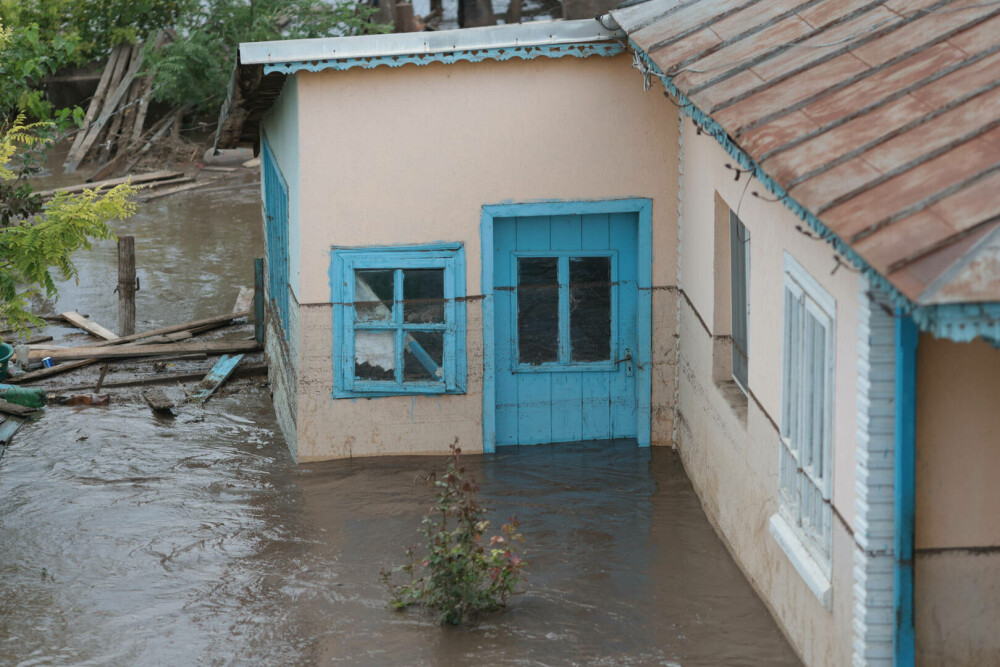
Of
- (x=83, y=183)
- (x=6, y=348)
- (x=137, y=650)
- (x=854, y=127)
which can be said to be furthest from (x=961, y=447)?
(x=83, y=183)

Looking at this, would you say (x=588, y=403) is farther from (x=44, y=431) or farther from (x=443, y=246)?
(x=44, y=431)

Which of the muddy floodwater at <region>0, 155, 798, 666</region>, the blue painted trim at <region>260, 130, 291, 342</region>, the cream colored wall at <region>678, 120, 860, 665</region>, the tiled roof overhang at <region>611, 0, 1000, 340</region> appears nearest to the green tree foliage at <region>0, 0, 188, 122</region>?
the blue painted trim at <region>260, 130, 291, 342</region>

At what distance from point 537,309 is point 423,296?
99 cm

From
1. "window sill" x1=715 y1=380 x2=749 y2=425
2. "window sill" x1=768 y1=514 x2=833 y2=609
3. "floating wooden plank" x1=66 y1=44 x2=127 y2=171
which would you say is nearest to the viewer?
"window sill" x1=768 y1=514 x2=833 y2=609

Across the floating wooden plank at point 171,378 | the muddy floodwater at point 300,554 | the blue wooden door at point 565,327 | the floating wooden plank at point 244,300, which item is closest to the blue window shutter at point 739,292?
the muddy floodwater at point 300,554

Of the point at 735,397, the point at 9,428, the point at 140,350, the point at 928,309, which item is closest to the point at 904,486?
the point at 928,309

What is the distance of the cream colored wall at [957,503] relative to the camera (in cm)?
521

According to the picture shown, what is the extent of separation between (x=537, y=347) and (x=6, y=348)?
598 centimetres

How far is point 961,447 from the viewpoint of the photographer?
526cm

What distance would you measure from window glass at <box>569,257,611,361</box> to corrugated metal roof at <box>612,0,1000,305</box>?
2398mm

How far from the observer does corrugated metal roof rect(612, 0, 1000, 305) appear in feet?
14.3

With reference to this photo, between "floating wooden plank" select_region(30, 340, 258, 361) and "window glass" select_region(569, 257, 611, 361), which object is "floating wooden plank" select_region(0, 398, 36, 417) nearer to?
"floating wooden plank" select_region(30, 340, 258, 361)

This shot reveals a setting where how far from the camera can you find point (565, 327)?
1001 centimetres

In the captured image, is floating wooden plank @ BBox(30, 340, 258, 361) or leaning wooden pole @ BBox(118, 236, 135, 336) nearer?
floating wooden plank @ BBox(30, 340, 258, 361)
